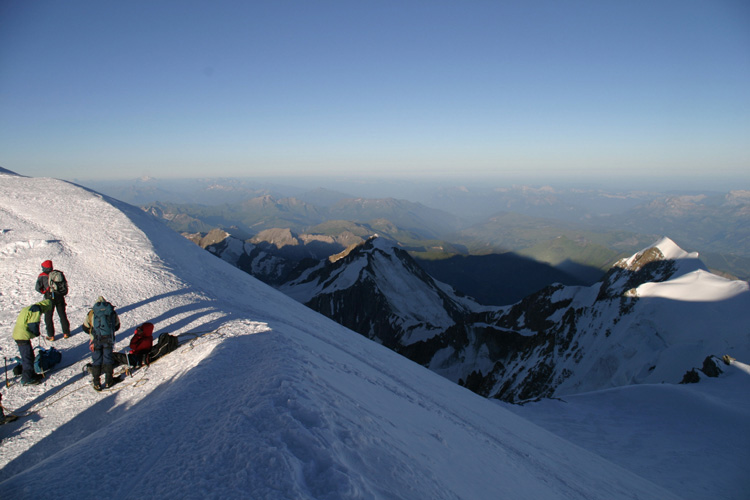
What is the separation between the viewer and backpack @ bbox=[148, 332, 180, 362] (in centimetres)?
952

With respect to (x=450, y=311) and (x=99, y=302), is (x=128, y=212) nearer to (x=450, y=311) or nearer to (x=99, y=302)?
(x=99, y=302)

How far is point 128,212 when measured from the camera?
20250 millimetres

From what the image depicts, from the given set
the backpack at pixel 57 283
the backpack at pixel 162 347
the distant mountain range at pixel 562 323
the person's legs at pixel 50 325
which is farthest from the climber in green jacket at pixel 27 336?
the distant mountain range at pixel 562 323

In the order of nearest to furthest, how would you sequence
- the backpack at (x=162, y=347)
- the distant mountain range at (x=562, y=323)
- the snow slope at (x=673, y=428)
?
the backpack at (x=162, y=347) → the snow slope at (x=673, y=428) → the distant mountain range at (x=562, y=323)

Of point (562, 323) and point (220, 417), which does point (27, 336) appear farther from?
point (562, 323)

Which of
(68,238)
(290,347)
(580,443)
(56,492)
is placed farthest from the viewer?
(580,443)

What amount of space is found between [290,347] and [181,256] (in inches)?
485

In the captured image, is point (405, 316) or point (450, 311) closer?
point (405, 316)

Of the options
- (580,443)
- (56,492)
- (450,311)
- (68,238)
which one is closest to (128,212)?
(68,238)

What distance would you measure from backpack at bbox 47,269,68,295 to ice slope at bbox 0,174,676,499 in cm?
126

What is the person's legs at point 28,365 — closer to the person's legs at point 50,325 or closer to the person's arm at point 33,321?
the person's arm at point 33,321

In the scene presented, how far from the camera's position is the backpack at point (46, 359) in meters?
8.94

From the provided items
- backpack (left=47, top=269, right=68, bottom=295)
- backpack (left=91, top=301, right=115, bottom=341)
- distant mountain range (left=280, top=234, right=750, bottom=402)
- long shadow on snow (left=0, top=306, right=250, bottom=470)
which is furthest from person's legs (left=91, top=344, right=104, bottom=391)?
distant mountain range (left=280, top=234, right=750, bottom=402)

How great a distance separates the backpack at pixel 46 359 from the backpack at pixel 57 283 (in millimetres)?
2227
